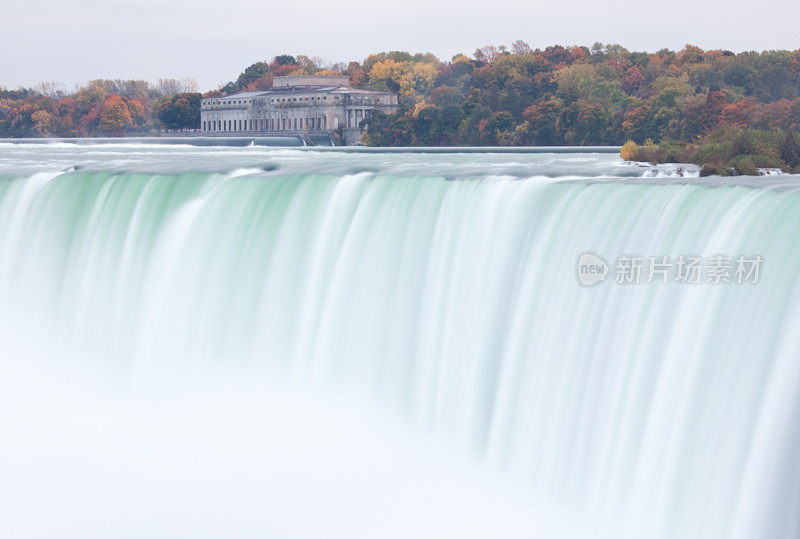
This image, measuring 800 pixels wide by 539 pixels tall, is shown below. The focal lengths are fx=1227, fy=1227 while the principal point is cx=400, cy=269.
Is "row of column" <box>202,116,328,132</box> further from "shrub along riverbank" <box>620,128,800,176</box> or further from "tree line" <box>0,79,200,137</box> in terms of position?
"shrub along riverbank" <box>620,128,800,176</box>

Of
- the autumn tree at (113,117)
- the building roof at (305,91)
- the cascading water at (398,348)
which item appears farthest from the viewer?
the autumn tree at (113,117)

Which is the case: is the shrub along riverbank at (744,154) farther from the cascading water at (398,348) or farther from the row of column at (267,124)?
the row of column at (267,124)

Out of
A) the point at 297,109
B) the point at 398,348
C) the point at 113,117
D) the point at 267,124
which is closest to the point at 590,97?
the point at 297,109

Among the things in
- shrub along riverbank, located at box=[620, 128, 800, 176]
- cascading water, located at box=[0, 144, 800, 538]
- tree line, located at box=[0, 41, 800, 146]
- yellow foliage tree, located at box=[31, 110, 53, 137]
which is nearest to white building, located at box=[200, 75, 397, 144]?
tree line, located at box=[0, 41, 800, 146]

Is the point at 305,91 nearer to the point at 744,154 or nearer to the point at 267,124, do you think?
the point at 267,124

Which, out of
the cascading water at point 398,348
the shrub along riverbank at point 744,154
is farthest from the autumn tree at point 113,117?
the cascading water at point 398,348
